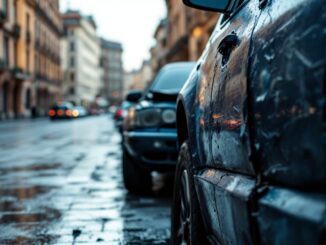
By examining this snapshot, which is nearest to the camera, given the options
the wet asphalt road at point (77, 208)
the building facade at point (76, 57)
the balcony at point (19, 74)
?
the wet asphalt road at point (77, 208)

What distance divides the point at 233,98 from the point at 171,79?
457cm

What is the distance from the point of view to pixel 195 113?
103 inches

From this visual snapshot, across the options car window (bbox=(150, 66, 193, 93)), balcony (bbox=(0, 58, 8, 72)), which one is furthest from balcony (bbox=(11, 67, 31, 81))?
car window (bbox=(150, 66, 193, 93))

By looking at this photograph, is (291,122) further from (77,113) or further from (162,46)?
(162,46)

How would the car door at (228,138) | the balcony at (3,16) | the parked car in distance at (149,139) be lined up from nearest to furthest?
the car door at (228,138), the parked car in distance at (149,139), the balcony at (3,16)

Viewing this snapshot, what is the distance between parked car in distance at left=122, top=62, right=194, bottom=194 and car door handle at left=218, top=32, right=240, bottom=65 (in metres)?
3.28

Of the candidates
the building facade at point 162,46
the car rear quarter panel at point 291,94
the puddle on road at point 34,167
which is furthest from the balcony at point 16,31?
the car rear quarter panel at point 291,94

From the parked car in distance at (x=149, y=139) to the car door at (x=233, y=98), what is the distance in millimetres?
3161

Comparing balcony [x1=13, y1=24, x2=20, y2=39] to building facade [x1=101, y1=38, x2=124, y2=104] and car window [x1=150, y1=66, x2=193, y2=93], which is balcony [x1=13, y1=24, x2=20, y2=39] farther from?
building facade [x1=101, y1=38, x2=124, y2=104]

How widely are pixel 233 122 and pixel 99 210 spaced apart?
3.37 metres

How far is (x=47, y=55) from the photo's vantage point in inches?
A: 2628

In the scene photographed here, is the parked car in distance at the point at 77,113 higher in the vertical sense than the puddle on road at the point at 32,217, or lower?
higher

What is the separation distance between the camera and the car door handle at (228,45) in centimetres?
205

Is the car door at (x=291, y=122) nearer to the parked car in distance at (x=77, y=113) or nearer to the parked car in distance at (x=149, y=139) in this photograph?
the parked car in distance at (x=149, y=139)
